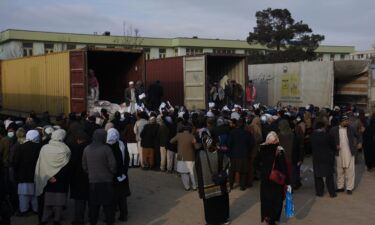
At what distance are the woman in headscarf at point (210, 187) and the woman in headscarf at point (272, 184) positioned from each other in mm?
730

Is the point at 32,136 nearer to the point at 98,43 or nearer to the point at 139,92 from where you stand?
the point at 139,92

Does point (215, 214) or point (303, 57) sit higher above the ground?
point (303, 57)

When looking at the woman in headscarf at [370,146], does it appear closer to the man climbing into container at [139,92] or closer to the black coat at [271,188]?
the black coat at [271,188]

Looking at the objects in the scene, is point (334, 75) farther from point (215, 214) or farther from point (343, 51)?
point (343, 51)

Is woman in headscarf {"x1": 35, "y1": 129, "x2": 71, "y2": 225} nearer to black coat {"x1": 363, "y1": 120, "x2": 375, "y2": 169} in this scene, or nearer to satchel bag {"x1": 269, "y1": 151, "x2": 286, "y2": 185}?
satchel bag {"x1": 269, "y1": 151, "x2": 286, "y2": 185}

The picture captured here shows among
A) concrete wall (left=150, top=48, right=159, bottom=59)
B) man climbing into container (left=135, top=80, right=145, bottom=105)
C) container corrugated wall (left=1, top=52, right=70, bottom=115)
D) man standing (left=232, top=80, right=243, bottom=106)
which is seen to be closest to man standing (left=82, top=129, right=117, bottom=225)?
container corrugated wall (left=1, top=52, right=70, bottom=115)

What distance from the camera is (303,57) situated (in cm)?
4303

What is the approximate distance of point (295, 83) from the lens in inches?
840

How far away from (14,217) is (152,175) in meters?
4.29

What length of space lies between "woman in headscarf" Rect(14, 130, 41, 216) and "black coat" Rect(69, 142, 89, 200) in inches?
31.6

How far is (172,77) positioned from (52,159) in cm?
1258

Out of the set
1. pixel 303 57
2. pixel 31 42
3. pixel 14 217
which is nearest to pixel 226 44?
pixel 303 57

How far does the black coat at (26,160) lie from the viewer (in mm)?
8008

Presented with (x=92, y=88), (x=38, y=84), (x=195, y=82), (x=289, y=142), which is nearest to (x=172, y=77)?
(x=195, y=82)
